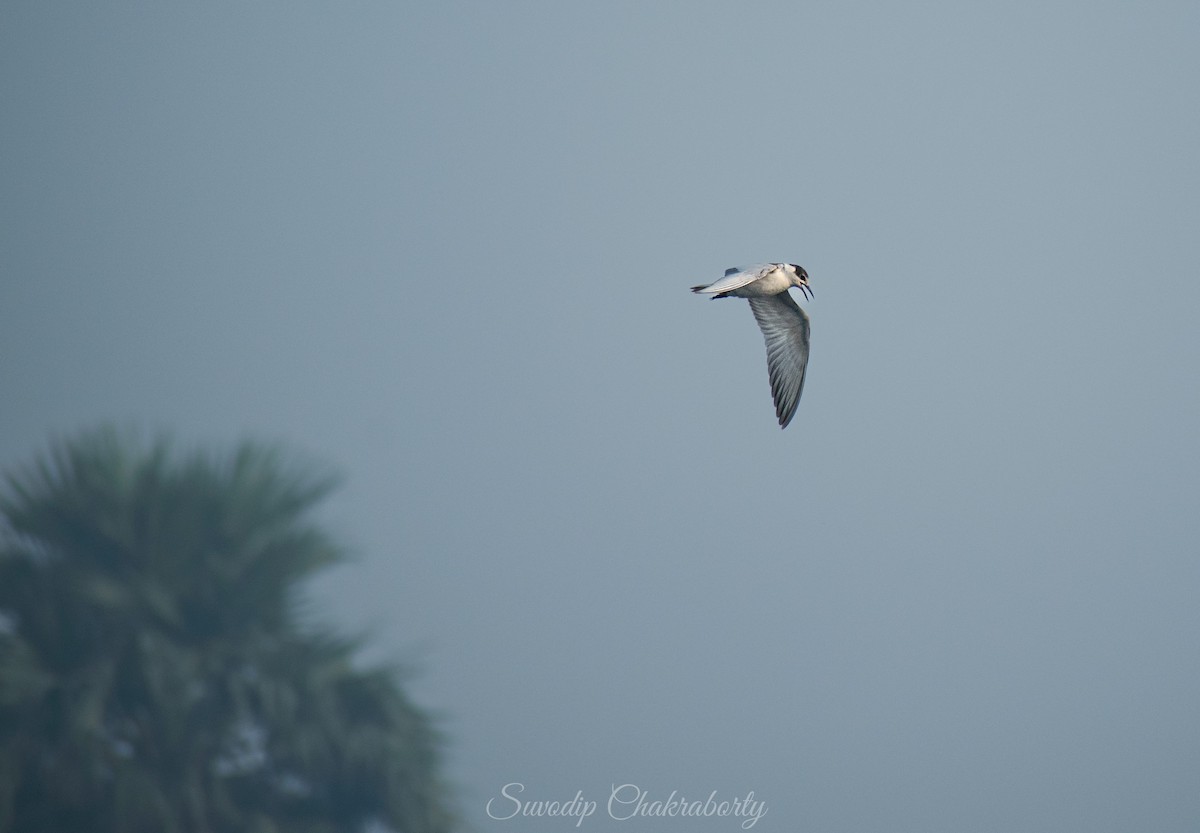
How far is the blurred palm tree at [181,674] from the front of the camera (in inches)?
415

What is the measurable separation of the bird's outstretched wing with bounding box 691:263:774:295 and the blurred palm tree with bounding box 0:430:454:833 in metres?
4.64

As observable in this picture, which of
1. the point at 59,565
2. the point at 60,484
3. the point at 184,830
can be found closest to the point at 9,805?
the point at 184,830

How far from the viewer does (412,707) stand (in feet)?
39.7

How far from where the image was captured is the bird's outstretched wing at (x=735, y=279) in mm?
11030

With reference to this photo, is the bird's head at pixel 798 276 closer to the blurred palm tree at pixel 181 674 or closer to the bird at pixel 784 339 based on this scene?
the bird at pixel 784 339

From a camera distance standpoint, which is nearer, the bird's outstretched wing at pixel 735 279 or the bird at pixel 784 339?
the bird's outstretched wing at pixel 735 279

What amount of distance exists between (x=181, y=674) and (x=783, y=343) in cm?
649

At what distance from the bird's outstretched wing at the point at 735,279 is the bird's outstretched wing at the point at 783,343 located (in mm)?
865

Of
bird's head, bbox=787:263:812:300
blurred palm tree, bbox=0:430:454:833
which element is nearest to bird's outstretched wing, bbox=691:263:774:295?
bird's head, bbox=787:263:812:300

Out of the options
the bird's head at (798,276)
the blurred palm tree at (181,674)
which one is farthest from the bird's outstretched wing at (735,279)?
the blurred palm tree at (181,674)

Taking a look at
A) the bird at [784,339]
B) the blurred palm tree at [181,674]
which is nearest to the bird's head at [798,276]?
the bird at [784,339]

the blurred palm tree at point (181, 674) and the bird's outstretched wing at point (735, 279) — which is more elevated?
the bird's outstretched wing at point (735, 279)

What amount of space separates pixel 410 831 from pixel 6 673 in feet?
12.1

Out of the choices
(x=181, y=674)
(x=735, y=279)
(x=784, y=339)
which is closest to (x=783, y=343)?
(x=784, y=339)
